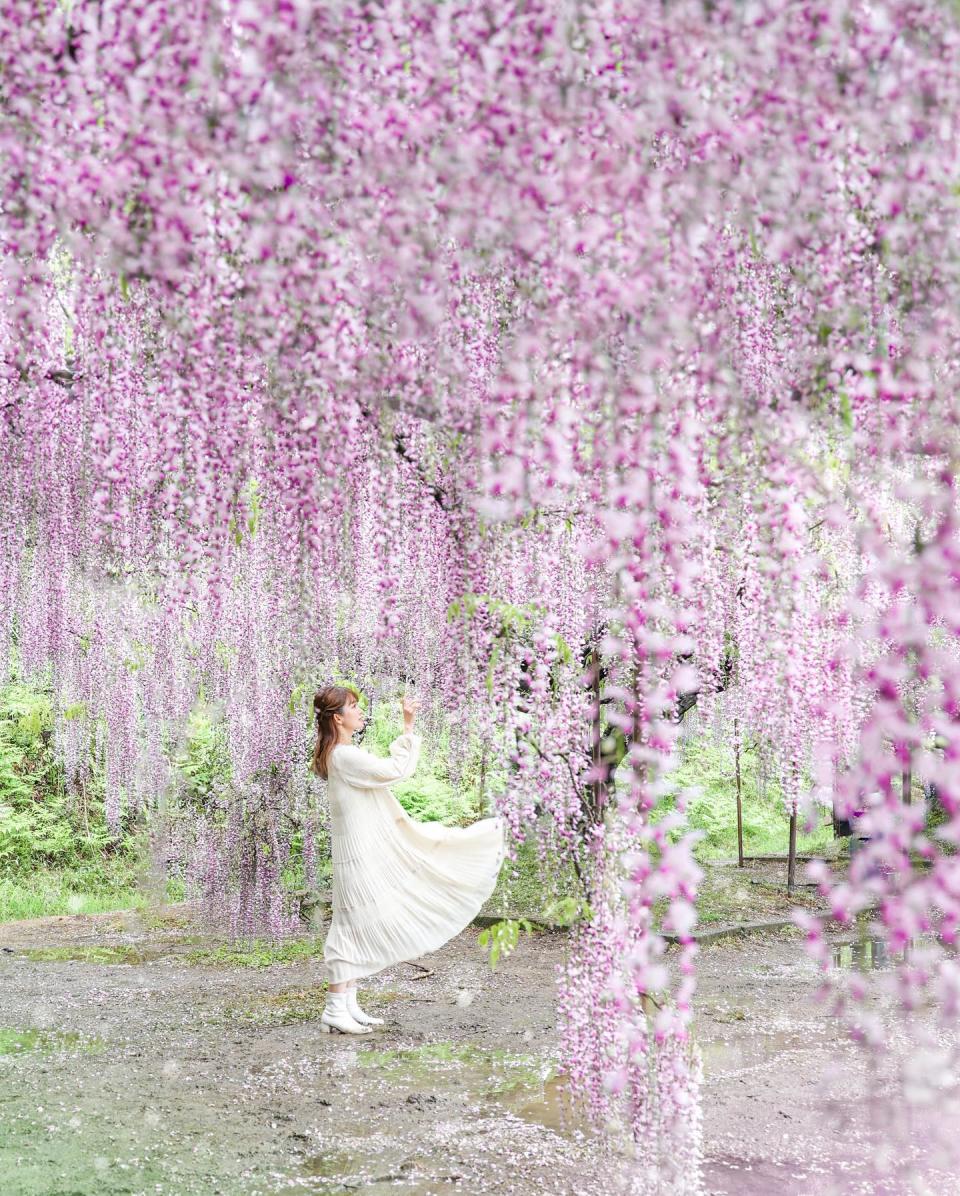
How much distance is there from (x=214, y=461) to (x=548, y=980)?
209 inches

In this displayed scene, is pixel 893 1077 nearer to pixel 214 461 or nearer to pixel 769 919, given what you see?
pixel 214 461

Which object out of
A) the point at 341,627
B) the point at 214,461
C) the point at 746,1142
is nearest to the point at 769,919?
the point at 341,627

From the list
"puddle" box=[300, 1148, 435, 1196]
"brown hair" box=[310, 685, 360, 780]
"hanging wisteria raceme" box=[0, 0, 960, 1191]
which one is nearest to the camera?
"hanging wisteria raceme" box=[0, 0, 960, 1191]

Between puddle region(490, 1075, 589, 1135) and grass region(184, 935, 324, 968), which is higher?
puddle region(490, 1075, 589, 1135)

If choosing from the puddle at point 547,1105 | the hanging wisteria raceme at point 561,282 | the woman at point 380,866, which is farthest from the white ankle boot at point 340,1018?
the hanging wisteria raceme at point 561,282

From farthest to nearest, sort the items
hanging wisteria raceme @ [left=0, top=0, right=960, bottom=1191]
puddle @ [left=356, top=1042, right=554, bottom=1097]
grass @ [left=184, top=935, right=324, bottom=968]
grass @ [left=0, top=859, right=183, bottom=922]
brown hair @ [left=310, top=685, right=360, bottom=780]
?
grass @ [left=0, top=859, right=183, bottom=922] < grass @ [left=184, top=935, right=324, bottom=968] < brown hair @ [left=310, top=685, right=360, bottom=780] < puddle @ [left=356, top=1042, right=554, bottom=1097] < hanging wisteria raceme @ [left=0, top=0, right=960, bottom=1191]

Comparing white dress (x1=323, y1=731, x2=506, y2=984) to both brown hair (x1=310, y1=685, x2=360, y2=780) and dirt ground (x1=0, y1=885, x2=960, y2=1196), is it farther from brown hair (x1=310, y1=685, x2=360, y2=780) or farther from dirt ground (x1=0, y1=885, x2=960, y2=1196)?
dirt ground (x1=0, y1=885, x2=960, y2=1196)

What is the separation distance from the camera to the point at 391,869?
6402mm

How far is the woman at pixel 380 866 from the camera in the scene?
6195 mm

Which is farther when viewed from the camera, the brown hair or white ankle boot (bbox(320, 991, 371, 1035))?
the brown hair

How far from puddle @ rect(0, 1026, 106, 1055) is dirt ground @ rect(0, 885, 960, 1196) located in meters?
0.02

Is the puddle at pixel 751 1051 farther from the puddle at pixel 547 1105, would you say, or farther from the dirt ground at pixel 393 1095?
the puddle at pixel 547 1105

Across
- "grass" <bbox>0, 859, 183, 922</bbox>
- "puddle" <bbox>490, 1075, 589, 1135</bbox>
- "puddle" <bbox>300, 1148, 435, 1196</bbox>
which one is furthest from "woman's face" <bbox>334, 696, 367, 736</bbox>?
"grass" <bbox>0, 859, 183, 922</bbox>

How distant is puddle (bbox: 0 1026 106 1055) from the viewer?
19.9 ft
